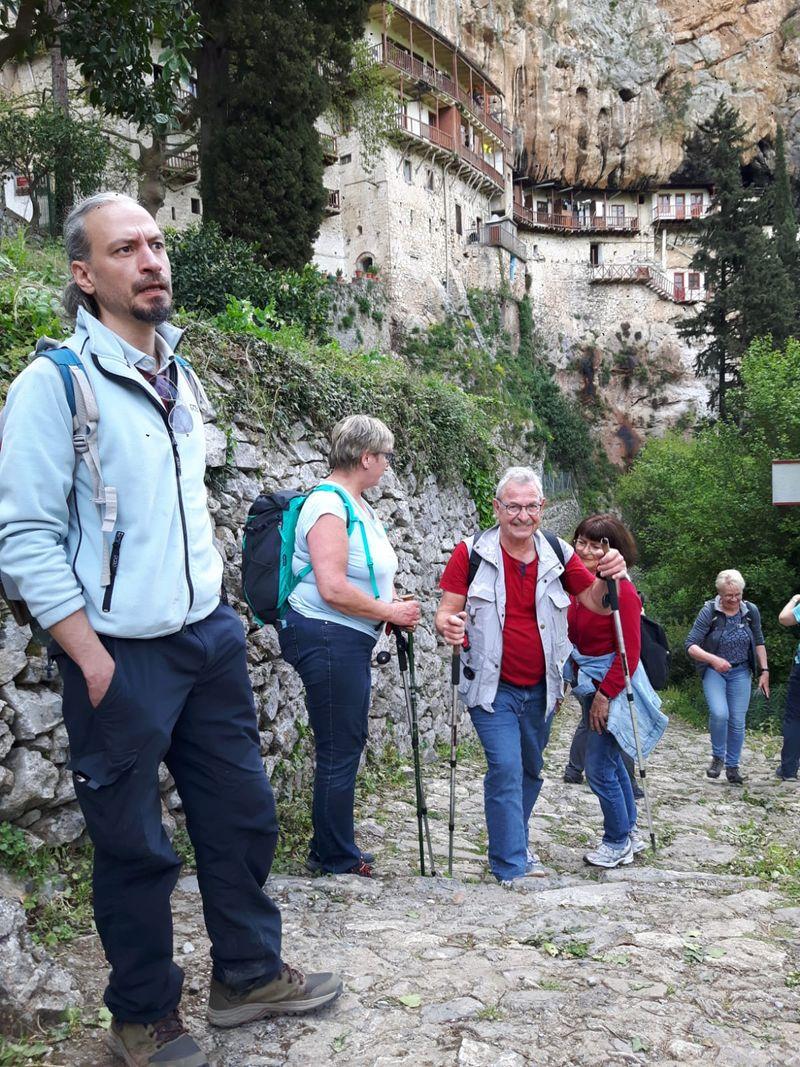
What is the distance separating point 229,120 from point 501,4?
31185 mm

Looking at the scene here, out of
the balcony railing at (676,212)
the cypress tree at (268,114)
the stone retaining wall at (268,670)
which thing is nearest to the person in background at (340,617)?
the stone retaining wall at (268,670)

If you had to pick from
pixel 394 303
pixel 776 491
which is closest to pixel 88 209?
pixel 776 491

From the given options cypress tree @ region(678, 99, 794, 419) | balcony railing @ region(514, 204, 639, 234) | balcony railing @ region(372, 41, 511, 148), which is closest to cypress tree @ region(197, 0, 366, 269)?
cypress tree @ region(678, 99, 794, 419)

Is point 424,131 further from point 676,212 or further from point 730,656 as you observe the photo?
point 730,656

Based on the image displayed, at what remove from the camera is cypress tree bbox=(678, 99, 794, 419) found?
91.1ft

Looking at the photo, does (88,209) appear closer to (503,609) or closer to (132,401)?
(132,401)

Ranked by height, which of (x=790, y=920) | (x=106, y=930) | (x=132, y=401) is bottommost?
(x=790, y=920)

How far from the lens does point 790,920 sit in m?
3.38

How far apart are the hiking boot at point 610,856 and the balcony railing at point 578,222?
4468 cm

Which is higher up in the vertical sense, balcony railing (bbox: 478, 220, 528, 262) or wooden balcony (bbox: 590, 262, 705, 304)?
balcony railing (bbox: 478, 220, 528, 262)

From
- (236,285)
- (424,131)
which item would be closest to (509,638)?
(236,285)

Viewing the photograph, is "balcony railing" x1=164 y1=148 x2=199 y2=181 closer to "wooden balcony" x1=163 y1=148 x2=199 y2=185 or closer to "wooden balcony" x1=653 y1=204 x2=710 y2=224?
"wooden balcony" x1=163 y1=148 x2=199 y2=185

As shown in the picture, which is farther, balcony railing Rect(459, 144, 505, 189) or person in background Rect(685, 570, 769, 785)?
balcony railing Rect(459, 144, 505, 189)

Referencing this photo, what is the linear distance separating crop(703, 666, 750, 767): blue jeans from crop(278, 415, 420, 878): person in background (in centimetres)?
479
